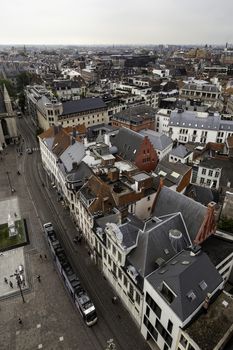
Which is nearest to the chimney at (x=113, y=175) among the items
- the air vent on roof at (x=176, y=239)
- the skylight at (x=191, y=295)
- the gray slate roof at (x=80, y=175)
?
the gray slate roof at (x=80, y=175)

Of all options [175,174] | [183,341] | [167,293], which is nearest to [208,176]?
[175,174]

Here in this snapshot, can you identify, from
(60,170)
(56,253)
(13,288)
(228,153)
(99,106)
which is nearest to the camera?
(13,288)

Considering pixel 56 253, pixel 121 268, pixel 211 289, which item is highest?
pixel 211 289

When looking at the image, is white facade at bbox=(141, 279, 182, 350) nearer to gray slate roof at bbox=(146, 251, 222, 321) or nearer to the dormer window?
the dormer window

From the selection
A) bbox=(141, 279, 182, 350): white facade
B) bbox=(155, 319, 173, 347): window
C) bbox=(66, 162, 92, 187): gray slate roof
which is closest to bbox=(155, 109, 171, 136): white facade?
bbox=(66, 162, 92, 187): gray slate roof

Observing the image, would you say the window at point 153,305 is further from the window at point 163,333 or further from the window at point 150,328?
the window at point 150,328

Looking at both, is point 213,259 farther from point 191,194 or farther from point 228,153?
point 228,153

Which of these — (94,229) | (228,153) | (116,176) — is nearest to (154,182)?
(116,176)
